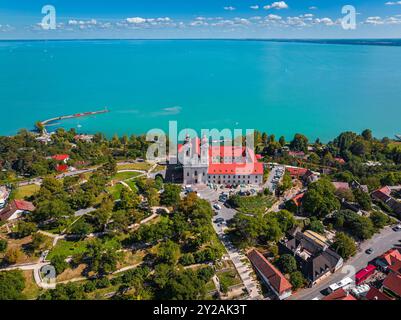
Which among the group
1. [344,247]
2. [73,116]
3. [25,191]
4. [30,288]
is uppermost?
[73,116]

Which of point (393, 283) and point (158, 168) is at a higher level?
point (158, 168)

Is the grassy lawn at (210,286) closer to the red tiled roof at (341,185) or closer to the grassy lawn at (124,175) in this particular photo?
the grassy lawn at (124,175)

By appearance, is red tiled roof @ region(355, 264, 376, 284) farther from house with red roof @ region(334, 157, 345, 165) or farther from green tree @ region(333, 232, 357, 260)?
house with red roof @ region(334, 157, 345, 165)

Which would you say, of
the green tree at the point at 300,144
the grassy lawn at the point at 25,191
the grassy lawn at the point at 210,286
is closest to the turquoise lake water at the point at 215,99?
the green tree at the point at 300,144

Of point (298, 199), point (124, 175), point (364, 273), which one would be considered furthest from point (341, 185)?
point (124, 175)

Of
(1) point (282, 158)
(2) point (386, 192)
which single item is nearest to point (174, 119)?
(1) point (282, 158)

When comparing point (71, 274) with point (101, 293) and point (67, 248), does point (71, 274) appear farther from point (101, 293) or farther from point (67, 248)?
point (101, 293)
